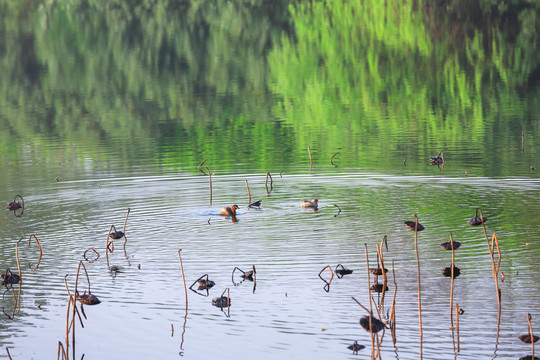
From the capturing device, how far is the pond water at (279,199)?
440 inches

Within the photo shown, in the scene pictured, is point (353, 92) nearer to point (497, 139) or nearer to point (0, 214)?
point (497, 139)

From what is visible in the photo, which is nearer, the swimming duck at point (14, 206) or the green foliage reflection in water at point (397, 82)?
the swimming duck at point (14, 206)

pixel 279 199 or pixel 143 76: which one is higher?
pixel 143 76

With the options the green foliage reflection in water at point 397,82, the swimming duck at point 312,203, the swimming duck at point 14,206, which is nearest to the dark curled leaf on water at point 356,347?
the swimming duck at point 312,203

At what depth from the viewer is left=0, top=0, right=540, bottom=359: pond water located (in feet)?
36.7

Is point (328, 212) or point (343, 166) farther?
point (343, 166)

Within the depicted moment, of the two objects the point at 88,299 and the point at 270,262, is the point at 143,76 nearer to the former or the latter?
the point at 270,262

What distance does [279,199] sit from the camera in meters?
19.0

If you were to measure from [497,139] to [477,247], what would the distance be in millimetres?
13048

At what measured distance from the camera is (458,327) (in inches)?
408

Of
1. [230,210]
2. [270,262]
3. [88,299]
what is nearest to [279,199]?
[230,210]

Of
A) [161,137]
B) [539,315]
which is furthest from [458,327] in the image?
[161,137]

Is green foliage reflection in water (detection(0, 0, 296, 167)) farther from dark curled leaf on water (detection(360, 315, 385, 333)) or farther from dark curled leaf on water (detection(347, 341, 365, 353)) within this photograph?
dark curled leaf on water (detection(360, 315, 385, 333))

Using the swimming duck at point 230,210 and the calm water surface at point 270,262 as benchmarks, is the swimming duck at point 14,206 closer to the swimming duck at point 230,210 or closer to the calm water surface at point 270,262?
the calm water surface at point 270,262
